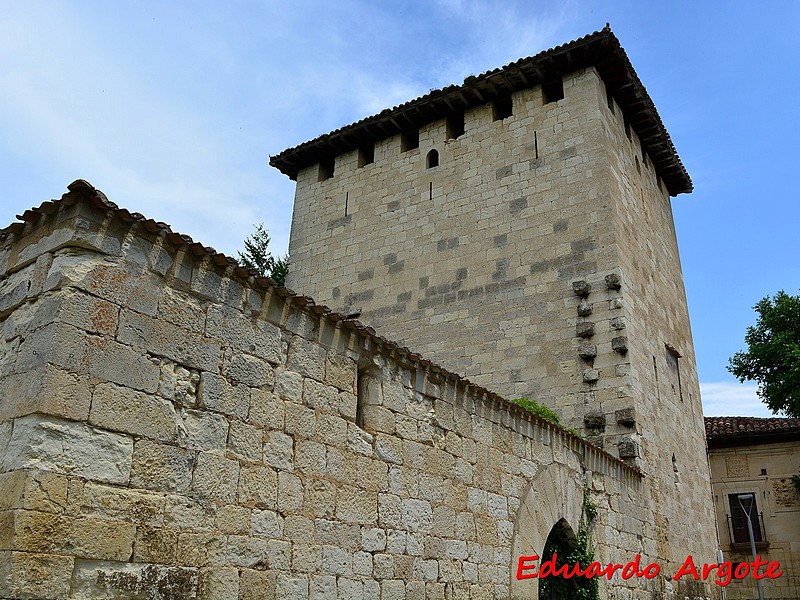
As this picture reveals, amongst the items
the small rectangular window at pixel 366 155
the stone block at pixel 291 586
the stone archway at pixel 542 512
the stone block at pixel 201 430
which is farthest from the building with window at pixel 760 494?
the stone block at pixel 201 430

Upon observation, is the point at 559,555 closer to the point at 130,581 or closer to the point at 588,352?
the point at 588,352

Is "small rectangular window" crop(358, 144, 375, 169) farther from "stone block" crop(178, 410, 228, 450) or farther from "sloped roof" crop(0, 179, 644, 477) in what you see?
"stone block" crop(178, 410, 228, 450)

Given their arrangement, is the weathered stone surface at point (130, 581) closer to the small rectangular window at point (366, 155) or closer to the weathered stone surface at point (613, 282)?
the weathered stone surface at point (613, 282)

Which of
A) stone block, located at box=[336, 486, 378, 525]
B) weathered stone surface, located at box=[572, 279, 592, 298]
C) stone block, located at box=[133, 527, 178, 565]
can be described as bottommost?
stone block, located at box=[133, 527, 178, 565]

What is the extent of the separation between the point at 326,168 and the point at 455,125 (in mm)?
3000

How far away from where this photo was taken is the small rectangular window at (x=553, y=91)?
13.5 meters

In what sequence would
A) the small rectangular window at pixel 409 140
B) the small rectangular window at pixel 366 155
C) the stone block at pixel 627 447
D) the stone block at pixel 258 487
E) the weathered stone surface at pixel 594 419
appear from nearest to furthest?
the stone block at pixel 258 487 < the stone block at pixel 627 447 < the weathered stone surface at pixel 594 419 < the small rectangular window at pixel 409 140 < the small rectangular window at pixel 366 155

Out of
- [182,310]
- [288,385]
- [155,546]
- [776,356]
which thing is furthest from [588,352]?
[776,356]

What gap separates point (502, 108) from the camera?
14.2 metres

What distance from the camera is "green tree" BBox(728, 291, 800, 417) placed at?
19641 mm

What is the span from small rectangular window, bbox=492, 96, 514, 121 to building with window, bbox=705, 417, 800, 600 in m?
9.97

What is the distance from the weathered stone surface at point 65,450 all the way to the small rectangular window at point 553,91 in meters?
11.2

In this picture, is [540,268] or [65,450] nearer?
[65,450]

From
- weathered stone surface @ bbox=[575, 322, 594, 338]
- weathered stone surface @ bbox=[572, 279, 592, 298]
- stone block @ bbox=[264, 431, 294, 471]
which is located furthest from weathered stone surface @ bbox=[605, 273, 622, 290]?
stone block @ bbox=[264, 431, 294, 471]
